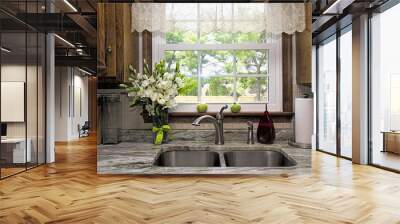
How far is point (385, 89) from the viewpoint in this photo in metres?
4.07

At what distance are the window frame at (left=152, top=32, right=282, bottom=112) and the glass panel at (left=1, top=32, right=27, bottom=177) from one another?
172 cm

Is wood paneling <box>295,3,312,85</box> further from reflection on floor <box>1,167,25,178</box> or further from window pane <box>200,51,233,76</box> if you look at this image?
reflection on floor <box>1,167,25,178</box>

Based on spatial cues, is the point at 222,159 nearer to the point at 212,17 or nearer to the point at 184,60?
the point at 184,60

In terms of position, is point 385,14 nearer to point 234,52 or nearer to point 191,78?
point 234,52

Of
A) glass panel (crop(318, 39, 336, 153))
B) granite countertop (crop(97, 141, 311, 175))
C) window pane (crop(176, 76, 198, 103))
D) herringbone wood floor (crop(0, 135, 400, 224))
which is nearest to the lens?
herringbone wood floor (crop(0, 135, 400, 224))

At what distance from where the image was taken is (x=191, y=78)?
2545 millimetres

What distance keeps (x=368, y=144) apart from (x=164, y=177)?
130 inches

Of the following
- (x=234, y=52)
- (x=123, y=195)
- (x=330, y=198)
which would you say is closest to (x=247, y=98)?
(x=234, y=52)

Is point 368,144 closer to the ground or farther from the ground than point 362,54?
closer to the ground

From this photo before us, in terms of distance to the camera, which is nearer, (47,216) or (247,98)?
(47,216)

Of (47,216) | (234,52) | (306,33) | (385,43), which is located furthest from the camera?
(385,43)

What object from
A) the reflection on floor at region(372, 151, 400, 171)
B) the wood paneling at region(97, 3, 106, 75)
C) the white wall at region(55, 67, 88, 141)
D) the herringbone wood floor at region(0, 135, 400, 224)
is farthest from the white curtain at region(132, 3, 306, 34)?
the white wall at region(55, 67, 88, 141)

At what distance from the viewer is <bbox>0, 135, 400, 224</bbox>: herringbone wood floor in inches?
53.2

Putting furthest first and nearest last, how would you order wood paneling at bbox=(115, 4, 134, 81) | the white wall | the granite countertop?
the white wall
wood paneling at bbox=(115, 4, 134, 81)
the granite countertop
